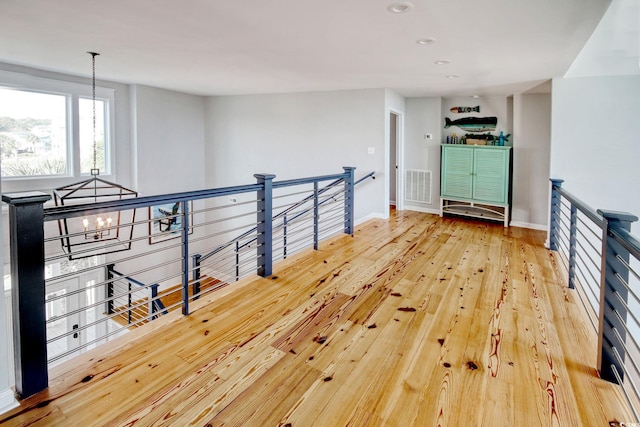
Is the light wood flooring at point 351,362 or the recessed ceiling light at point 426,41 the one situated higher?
the recessed ceiling light at point 426,41

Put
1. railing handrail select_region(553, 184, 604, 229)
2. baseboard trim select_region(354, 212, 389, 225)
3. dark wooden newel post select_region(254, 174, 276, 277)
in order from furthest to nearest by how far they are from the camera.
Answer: baseboard trim select_region(354, 212, 389, 225)
dark wooden newel post select_region(254, 174, 276, 277)
railing handrail select_region(553, 184, 604, 229)

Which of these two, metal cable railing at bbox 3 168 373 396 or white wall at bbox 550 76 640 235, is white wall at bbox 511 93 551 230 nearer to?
white wall at bbox 550 76 640 235

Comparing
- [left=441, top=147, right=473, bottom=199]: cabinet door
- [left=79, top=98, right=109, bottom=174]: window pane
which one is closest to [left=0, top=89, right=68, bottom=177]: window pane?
[left=79, top=98, right=109, bottom=174]: window pane

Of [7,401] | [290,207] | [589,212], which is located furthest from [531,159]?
[7,401]

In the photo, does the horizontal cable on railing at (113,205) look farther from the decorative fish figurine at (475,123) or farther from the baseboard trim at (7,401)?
the decorative fish figurine at (475,123)

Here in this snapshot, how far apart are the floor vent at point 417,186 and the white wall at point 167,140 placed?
14.3 feet

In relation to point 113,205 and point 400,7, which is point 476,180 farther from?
point 113,205

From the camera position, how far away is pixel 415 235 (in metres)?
5.21

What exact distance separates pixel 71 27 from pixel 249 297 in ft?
9.32

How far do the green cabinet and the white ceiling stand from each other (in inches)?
48.9

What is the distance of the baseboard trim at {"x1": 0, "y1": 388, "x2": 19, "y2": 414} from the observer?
1605 millimetres

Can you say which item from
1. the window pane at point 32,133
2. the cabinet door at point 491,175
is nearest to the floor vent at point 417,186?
the cabinet door at point 491,175

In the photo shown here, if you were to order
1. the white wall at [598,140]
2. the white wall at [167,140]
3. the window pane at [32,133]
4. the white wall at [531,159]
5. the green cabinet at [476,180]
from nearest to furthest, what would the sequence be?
the white wall at [598,140]
the window pane at [32,133]
the white wall at [531,159]
the green cabinet at [476,180]
the white wall at [167,140]

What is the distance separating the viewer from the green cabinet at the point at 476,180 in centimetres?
610
